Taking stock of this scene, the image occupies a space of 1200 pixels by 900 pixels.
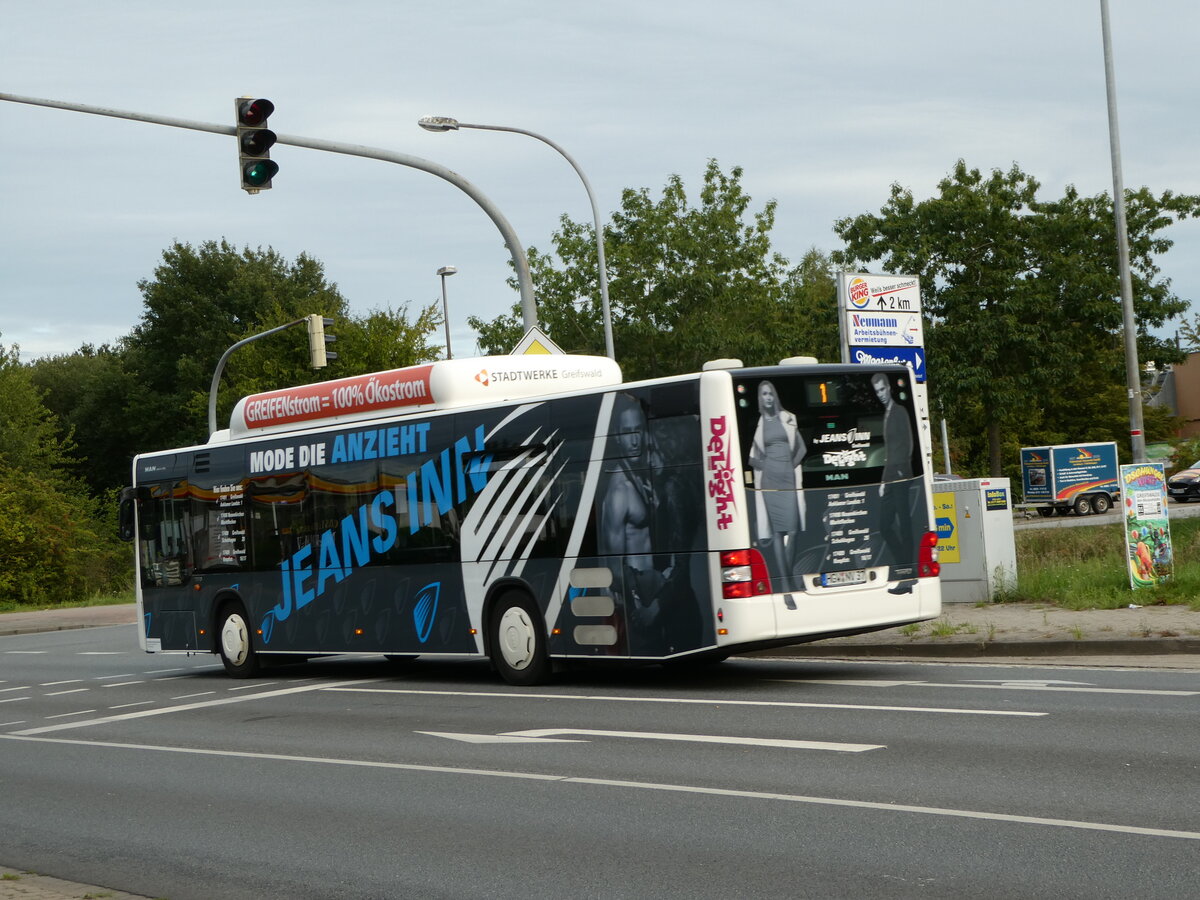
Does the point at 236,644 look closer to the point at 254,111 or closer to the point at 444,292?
the point at 254,111

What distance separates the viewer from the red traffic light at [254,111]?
15227mm

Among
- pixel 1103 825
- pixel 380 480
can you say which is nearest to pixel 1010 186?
pixel 380 480

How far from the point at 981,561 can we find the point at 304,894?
13.1 meters

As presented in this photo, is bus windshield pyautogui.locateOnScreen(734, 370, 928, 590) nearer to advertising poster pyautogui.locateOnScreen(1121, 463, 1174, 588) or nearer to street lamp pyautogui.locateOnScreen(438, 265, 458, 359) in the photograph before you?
advertising poster pyautogui.locateOnScreen(1121, 463, 1174, 588)

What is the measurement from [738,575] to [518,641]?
117 inches

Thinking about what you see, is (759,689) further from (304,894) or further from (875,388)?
(304,894)

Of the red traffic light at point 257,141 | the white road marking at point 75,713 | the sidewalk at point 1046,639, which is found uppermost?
the red traffic light at point 257,141

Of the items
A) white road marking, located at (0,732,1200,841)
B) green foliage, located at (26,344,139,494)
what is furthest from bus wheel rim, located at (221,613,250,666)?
green foliage, located at (26,344,139,494)

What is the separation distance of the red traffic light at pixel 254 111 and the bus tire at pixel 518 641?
536cm

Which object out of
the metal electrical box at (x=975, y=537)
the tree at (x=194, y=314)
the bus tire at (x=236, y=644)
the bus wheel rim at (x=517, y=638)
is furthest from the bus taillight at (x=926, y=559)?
the tree at (x=194, y=314)

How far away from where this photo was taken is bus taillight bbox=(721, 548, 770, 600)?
12555 mm

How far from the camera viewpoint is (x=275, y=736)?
12320 mm

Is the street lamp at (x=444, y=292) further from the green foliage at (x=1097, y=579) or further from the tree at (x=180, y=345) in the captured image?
the green foliage at (x=1097, y=579)

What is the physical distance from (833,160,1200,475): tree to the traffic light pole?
28.6m
